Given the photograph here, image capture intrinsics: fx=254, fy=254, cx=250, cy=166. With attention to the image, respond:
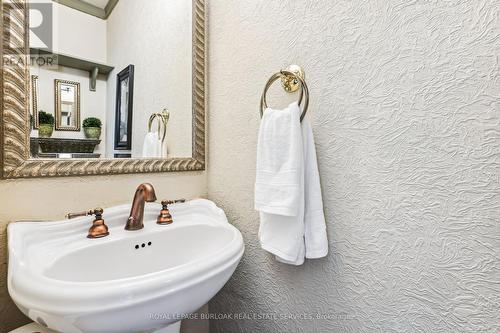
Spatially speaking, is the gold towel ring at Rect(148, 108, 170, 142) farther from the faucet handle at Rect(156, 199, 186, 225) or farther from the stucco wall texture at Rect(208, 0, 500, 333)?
the stucco wall texture at Rect(208, 0, 500, 333)

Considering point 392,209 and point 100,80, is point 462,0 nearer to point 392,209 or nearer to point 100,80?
point 392,209

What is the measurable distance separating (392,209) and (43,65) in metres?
1.01

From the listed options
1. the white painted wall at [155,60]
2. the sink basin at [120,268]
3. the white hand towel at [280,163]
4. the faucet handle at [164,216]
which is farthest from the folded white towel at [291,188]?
the white painted wall at [155,60]

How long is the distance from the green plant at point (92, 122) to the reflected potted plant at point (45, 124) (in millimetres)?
87

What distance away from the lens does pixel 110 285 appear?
1.49 feet

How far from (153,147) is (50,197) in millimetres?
345

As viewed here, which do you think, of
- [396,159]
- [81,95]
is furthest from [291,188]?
[81,95]

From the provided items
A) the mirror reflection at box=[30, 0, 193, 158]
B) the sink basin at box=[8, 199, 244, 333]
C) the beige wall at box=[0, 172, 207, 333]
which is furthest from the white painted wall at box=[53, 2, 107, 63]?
the sink basin at box=[8, 199, 244, 333]

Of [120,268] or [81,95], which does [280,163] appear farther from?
[81,95]

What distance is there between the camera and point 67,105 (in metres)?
0.78

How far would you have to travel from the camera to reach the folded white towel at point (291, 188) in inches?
26.3

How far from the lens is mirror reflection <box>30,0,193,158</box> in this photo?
0.75 m

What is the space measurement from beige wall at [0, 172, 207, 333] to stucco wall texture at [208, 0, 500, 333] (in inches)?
21.6

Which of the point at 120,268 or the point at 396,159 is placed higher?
the point at 396,159
